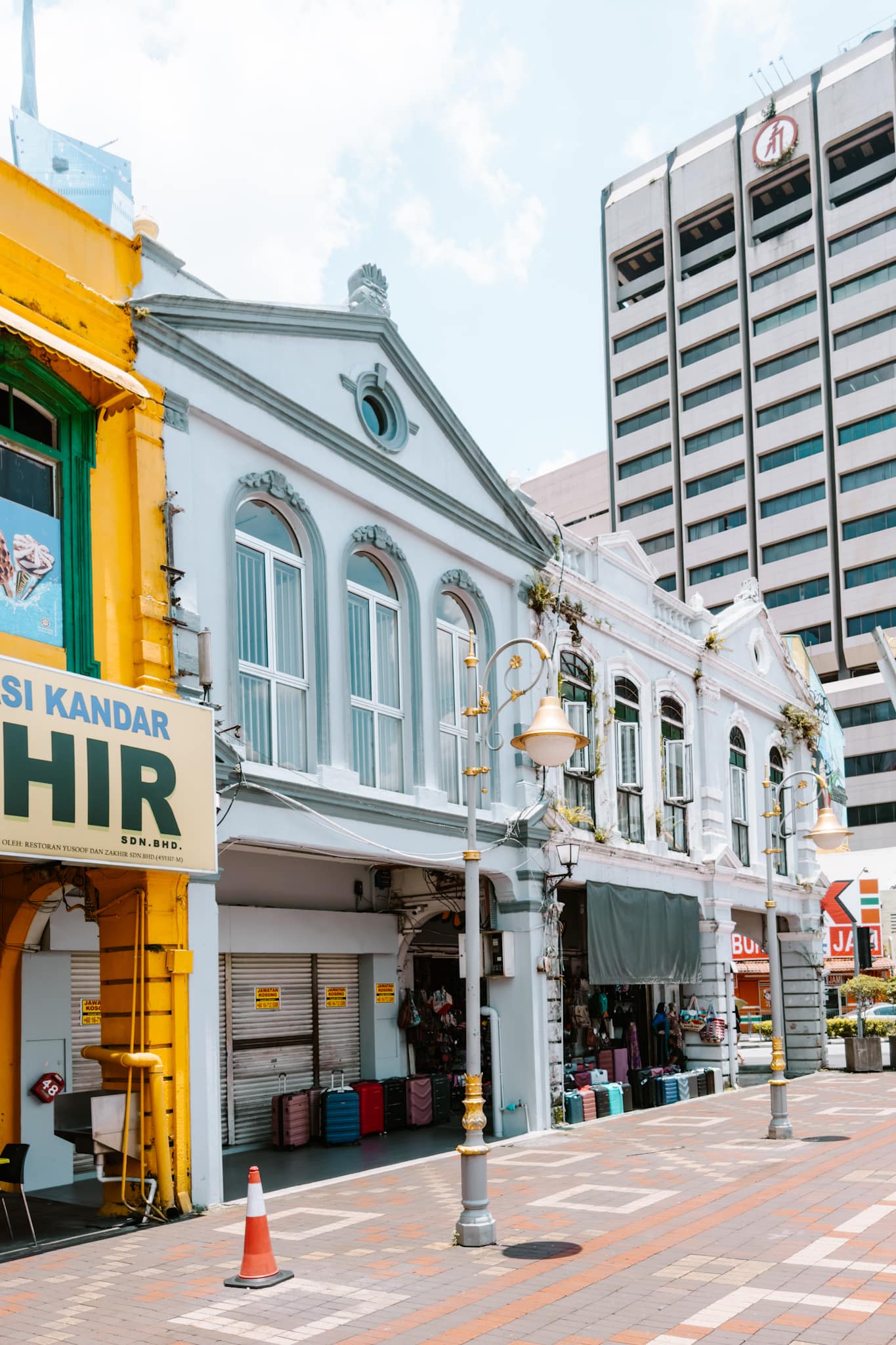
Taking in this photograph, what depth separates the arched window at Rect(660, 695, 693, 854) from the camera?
2381cm

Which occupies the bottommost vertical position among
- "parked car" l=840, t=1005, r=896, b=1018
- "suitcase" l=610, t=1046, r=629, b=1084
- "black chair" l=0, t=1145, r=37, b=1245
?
"parked car" l=840, t=1005, r=896, b=1018

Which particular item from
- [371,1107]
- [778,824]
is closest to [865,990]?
[778,824]

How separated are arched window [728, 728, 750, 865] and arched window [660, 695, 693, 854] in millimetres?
2140

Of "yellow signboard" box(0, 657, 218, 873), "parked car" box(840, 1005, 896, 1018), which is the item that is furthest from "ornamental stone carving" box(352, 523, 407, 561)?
"parked car" box(840, 1005, 896, 1018)

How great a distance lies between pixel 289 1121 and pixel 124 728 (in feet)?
25.8

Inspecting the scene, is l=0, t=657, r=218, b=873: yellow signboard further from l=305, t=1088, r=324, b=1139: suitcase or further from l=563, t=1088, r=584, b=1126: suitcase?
l=563, t=1088, r=584, b=1126: suitcase

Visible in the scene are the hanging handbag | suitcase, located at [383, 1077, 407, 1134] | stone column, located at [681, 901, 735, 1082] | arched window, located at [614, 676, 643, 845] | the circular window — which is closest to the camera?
the circular window

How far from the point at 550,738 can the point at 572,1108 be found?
10.6 metres

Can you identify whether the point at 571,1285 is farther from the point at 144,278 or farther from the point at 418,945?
the point at 418,945

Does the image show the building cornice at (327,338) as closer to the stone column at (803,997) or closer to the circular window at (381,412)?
the circular window at (381,412)

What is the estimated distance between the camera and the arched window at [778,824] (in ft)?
93.7

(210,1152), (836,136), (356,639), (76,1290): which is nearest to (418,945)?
(356,639)

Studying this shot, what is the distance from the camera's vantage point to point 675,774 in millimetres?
24312

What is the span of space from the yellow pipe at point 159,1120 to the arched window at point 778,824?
61.5 ft
